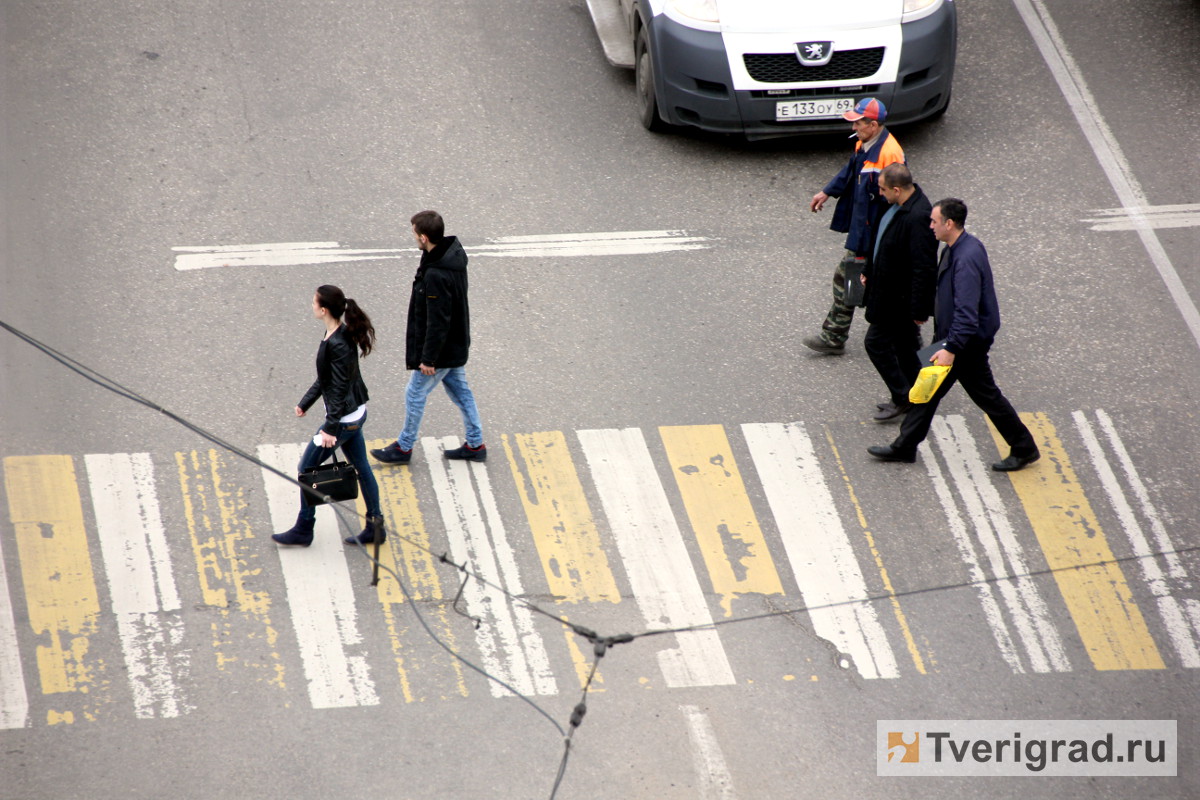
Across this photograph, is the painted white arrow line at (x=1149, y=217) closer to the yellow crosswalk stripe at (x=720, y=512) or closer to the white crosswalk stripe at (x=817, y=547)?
the white crosswalk stripe at (x=817, y=547)

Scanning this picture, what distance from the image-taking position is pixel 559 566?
766cm

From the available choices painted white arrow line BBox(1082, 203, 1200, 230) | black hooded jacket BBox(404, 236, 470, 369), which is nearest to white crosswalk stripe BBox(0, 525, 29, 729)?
black hooded jacket BBox(404, 236, 470, 369)

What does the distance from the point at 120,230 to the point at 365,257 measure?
6.13 feet

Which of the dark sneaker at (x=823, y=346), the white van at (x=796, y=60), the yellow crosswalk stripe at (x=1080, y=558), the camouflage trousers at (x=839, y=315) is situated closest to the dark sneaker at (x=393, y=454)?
the dark sneaker at (x=823, y=346)

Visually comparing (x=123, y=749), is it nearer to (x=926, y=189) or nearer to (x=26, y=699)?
(x=26, y=699)

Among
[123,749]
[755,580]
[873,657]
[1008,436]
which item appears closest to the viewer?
[123,749]

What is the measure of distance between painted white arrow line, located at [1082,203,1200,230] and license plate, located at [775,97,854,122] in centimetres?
207

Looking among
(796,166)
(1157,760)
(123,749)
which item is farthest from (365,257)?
(1157,760)

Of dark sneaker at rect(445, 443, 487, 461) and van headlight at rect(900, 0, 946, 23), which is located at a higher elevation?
van headlight at rect(900, 0, 946, 23)

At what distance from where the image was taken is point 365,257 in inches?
387

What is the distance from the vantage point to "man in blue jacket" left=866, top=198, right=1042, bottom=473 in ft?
25.7

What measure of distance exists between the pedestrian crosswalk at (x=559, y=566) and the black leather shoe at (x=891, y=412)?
26 cm

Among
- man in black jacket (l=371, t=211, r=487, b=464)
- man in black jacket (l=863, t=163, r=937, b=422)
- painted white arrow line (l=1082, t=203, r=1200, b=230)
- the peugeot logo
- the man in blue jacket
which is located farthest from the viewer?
the peugeot logo

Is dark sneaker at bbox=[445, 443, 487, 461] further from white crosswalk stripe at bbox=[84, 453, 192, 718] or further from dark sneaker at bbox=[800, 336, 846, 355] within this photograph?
dark sneaker at bbox=[800, 336, 846, 355]
